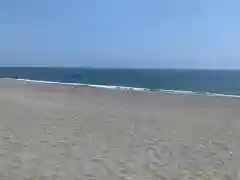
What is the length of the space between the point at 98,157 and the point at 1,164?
48 cm

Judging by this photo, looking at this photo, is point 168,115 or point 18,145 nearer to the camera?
point 18,145

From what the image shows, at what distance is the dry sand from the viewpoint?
2195 millimetres

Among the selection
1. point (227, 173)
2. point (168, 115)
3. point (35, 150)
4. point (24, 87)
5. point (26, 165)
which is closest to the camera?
point (227, 173)

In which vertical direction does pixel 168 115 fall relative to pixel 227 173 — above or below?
above

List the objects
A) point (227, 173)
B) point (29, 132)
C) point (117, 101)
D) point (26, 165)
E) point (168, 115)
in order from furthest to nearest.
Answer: point (117, 101) < point (168, 115) < point (29, 132) < point (26, 165) < point (227, 173)

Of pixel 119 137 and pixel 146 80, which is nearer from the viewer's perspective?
pixel 119 137

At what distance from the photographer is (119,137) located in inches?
101

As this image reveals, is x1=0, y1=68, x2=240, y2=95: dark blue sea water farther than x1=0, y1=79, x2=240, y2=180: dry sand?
Yes

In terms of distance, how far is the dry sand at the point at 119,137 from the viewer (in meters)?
2.20

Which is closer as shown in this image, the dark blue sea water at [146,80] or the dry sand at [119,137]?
the dry sand at [119,137]

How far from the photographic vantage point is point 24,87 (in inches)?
157

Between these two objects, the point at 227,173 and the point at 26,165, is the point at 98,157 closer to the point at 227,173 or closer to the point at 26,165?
the point at 26,165

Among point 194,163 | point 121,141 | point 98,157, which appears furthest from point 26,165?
point 194,163

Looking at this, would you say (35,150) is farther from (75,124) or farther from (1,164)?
(75,124)
